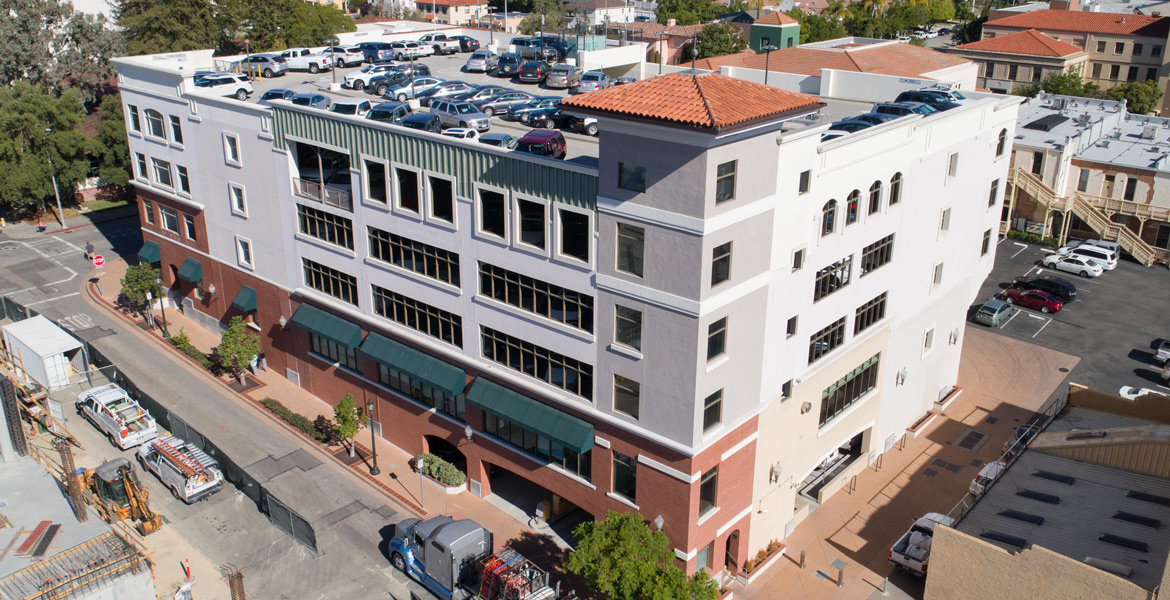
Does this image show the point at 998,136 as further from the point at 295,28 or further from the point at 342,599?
the point at 295,28

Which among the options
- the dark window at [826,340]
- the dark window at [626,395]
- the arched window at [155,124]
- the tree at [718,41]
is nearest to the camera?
the dark window at [626,395]

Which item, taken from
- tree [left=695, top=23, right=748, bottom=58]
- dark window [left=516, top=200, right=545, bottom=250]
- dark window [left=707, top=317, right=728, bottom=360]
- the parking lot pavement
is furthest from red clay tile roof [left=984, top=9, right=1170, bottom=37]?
dark window [left=516, top=200, right=545, bottom=250]

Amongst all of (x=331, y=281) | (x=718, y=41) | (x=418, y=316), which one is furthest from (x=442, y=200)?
(x=718, y=41)

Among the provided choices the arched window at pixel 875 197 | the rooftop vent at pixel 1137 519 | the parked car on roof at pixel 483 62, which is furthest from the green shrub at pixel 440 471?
the parked car on roof at pixel 483 62

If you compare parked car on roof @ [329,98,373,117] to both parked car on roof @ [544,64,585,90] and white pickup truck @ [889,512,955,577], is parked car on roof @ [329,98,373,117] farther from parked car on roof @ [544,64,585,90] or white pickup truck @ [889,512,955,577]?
white pickup truck @ [889,512,955,577]

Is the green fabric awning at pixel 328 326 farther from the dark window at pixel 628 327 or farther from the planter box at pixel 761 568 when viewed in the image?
the planter box at pixel 761 568

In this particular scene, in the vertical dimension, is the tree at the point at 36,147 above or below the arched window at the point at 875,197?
below

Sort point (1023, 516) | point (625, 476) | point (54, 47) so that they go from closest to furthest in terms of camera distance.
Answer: point (625, 476), point (1023, 516), point (54, 47)

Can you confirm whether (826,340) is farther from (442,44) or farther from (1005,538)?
(442,44)
